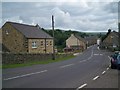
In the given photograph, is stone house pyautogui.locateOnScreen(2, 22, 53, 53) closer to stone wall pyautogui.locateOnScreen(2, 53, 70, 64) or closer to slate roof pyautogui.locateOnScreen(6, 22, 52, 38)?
slate roof pyautogui.locateOnScreen(6, 22, 52, 38)

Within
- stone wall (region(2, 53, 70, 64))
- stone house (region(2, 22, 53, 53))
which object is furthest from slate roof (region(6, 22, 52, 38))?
stone wall (region(2, 53, 70, 64))

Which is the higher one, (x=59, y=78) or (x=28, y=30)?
(x=28, y=30)

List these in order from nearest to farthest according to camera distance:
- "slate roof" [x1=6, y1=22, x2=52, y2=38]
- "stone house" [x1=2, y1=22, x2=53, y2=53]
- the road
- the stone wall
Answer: the road → the stone wall → "stone house" [x1=2, y1=22, x2=53, y2=53] → "slate roof" [x1=6, y1=22, x2=52, y2=38]

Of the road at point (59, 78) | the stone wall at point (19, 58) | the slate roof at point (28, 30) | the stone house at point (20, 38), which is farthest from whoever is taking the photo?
the slate roof at point (28, 30)

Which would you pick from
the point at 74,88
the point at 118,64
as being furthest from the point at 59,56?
the point at 74,88

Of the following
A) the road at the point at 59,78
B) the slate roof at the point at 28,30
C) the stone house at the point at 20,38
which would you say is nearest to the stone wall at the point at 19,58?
the road at the point at 59,78

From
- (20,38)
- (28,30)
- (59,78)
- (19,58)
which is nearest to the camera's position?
(59,78)

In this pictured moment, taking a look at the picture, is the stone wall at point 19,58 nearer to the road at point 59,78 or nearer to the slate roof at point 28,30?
the road at point 59,78

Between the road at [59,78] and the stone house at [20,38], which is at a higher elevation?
the stone house at [20,38]

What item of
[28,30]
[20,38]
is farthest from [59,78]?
[28,30]

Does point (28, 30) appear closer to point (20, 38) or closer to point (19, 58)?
point (20, 38)

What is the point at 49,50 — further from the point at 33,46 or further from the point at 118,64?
the point at 118,64

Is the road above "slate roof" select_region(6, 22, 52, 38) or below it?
below

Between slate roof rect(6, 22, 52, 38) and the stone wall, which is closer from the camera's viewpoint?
the stone wall
